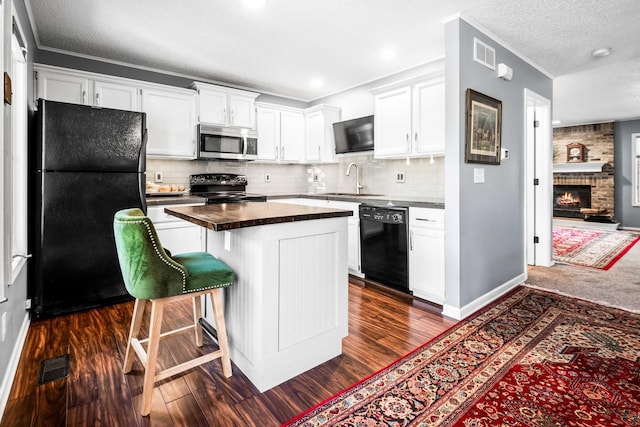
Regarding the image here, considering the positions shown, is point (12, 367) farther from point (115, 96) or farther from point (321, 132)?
point (321, 132)

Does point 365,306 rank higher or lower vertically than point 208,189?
lower

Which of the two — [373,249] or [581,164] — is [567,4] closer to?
[373,249]

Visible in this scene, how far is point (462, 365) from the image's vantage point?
6.86 feet

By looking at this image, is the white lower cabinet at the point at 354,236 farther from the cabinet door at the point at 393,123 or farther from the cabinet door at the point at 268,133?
the cabinet door at the point at 268,133

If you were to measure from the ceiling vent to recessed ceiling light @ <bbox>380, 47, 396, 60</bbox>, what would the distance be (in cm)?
85

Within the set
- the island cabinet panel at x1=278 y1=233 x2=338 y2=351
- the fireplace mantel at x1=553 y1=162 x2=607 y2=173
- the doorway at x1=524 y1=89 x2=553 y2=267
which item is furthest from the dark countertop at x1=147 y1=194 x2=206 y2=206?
the fireplace mantel at x1=553 y1=162 x2=607 y2=173

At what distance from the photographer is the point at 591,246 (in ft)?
19.2

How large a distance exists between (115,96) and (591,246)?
738 centimetres

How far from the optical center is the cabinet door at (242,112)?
4402 millimetres

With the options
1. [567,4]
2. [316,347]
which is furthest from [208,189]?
[567,4]

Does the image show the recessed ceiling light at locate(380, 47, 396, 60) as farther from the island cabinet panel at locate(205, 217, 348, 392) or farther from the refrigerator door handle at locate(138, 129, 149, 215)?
the refrigerator door handle at locate(138, 129, 149, 215)

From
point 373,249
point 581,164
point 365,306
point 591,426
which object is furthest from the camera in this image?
point 581,164

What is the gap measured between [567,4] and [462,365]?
107 inches

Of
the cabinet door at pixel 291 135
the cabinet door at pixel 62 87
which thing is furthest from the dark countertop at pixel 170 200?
the cabinet door at pixel 291 135
